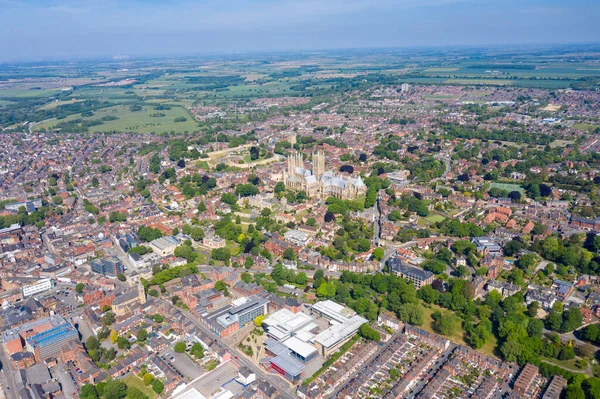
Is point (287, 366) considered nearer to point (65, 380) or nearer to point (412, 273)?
point (65, 380)

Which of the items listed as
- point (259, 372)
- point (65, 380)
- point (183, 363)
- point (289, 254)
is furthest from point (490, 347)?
point (65, 380)

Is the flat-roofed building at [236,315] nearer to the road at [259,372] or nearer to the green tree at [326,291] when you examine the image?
the road at [259,372]

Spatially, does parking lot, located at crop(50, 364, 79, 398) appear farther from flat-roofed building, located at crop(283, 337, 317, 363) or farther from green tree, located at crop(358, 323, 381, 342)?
green tree, located at crop(358, 323, 381, 342)

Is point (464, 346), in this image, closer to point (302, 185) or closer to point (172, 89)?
point (302, 185)

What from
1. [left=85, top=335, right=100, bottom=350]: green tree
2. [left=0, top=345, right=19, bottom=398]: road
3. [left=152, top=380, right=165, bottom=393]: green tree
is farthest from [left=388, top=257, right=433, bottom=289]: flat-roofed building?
[left=0, top=345, right=19, bottom=398]: road

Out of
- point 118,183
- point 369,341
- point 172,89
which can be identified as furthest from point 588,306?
point 172,89
